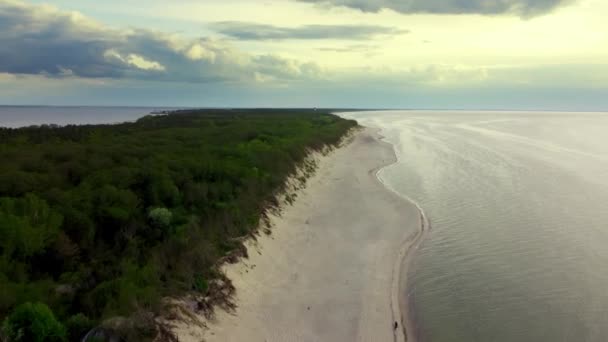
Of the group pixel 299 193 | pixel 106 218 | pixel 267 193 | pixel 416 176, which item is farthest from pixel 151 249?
pixel 416 176

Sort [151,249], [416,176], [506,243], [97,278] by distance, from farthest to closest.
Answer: [416,176] → [506,243] → [151,249] → [97,278]

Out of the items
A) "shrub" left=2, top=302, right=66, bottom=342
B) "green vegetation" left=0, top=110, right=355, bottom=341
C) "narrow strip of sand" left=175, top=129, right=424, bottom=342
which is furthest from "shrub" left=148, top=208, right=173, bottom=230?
"shrub" left=2, top=302, right=66, bottom=342

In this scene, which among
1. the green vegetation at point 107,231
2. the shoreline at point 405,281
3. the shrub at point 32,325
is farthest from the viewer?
the shoreline at point 405,281

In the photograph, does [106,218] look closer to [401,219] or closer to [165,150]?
[165,150]

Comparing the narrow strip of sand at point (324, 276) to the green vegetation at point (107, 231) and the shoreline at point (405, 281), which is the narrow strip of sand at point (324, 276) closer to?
the shoreline at point (405, 281)

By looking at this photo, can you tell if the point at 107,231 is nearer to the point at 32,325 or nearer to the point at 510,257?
the point at 32,325

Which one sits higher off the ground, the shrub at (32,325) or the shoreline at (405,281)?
the shrub at (32,325)

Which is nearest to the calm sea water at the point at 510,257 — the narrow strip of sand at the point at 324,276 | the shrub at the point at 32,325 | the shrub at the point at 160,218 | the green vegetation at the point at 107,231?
the narrow strip of sand at the point at 324,276
